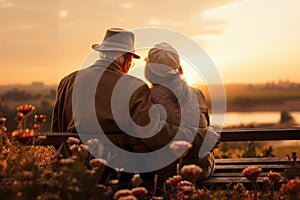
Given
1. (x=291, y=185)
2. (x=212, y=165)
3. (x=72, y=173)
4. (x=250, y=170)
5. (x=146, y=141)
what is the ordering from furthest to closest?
1. (x=212, y=165)
2. (x=146, y=141)
3. (x=250, y=170)
4. (x=291, y=185)
5. (x=72, y=173)

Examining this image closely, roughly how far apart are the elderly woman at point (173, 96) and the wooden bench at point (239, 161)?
14 centimetres

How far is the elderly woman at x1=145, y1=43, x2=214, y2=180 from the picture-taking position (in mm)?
4539

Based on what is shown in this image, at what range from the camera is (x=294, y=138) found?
4.76 meters

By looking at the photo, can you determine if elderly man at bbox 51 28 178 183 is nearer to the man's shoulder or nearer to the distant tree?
the man's shoulder

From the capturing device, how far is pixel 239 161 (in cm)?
526

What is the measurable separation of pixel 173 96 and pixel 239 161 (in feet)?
3.37

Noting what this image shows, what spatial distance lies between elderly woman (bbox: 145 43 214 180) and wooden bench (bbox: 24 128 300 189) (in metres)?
0.14

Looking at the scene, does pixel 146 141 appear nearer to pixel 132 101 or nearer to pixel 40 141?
pixel 132 101

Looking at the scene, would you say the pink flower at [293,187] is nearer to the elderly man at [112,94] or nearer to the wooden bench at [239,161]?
the wooden bench at [239,161]

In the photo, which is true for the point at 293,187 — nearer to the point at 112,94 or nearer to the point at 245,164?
the point at 112,94

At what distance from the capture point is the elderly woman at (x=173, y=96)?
4.54 meters

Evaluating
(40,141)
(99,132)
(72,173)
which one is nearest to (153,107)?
(99,132)

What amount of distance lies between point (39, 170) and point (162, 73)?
150cm

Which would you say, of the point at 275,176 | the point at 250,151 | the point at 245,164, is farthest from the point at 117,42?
the point at 250,151
